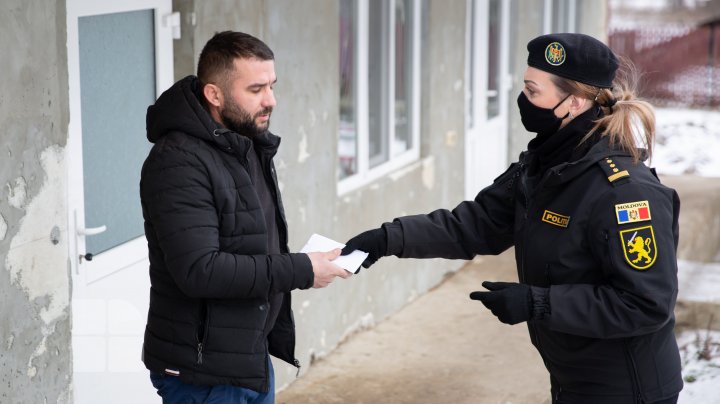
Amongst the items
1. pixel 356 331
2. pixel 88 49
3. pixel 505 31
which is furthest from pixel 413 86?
pixel 88 49

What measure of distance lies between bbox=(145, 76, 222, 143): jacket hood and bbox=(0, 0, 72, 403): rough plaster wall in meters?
0.47

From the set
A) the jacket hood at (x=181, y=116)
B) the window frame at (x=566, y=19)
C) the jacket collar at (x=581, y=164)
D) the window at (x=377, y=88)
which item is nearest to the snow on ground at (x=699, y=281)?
the window at (x=377, y=88)

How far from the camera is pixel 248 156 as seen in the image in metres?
3.17

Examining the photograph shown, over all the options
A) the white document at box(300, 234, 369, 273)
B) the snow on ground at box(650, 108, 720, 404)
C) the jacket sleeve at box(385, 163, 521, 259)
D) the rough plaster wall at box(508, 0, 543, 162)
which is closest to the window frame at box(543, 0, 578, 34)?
the rough plaster wall at box(508, 0, 543, 162)

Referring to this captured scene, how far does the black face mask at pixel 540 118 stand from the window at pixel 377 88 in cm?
321

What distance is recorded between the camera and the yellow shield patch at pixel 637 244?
9.52 ft

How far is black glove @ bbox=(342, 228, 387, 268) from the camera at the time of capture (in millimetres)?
3546

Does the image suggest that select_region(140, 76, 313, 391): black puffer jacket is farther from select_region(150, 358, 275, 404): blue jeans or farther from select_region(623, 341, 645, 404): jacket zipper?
select_region(623, 341, 645, 404): jacket zipper

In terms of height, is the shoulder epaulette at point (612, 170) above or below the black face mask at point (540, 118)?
below

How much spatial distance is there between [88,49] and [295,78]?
1.58 metres

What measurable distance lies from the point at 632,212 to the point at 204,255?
1.18 m

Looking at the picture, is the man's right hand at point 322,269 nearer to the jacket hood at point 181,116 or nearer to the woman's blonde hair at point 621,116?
the jacket hood at point 181,116

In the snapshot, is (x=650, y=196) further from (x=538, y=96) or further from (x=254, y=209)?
Result: (x=254, y=209)

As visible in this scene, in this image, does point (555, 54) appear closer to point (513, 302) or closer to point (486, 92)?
point (513, 302)
